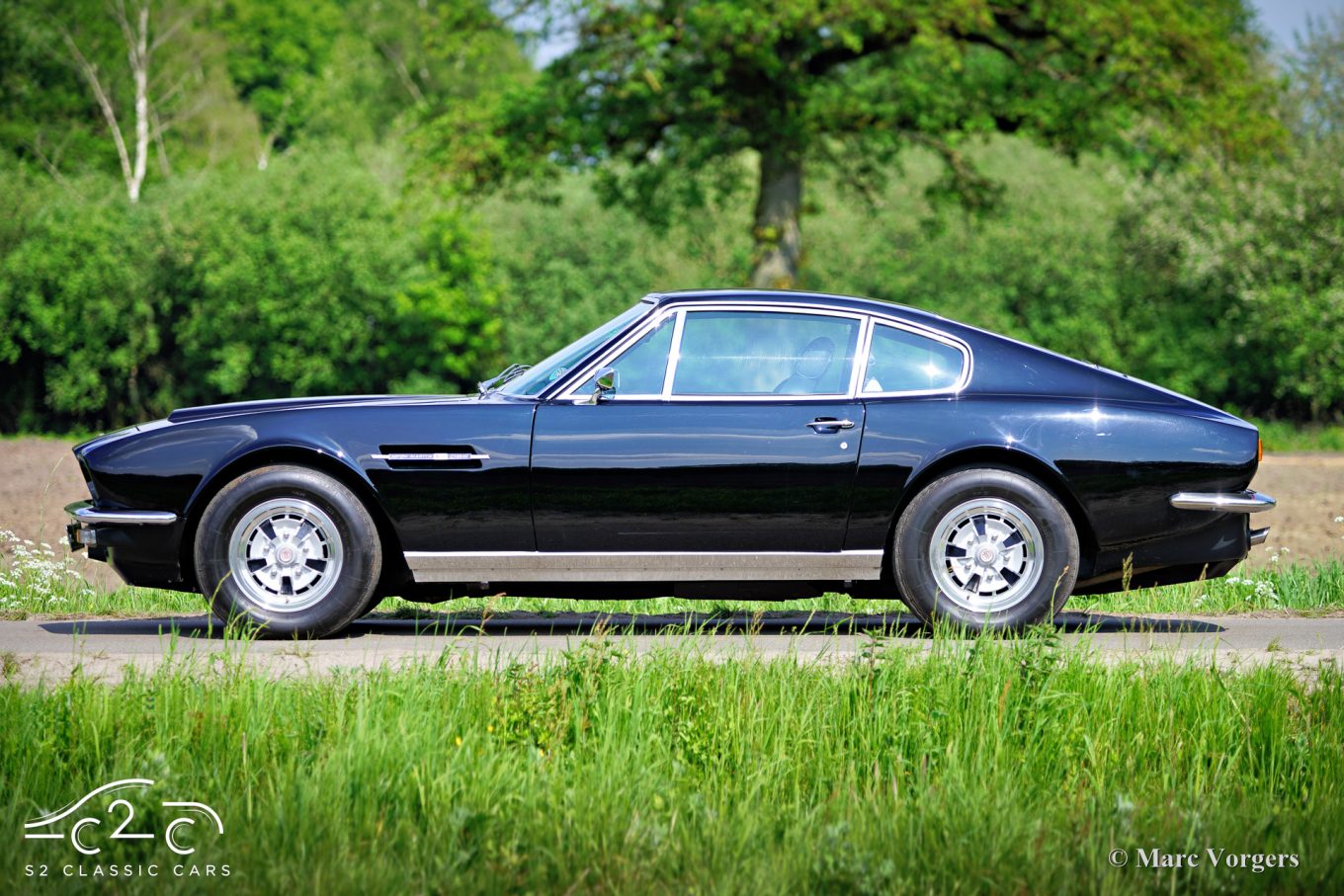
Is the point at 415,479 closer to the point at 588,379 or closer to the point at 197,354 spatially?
the point at 588,379

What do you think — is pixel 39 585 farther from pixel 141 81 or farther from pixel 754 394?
pixel 141 81

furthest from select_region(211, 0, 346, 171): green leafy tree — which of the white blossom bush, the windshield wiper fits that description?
the windshield wiper

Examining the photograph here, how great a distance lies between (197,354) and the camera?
38844 mm

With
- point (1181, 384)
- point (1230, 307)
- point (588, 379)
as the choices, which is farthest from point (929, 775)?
point (1181, 384)

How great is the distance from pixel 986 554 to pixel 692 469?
1.35 metres

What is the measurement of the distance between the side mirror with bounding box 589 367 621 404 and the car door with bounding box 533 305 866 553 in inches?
1.0

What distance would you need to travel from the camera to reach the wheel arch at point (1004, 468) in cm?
693

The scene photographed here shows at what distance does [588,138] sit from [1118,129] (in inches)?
327

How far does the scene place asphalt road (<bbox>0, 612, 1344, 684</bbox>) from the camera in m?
5.99

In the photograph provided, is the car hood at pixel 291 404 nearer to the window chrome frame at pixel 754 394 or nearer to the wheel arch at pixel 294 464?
the wheel arch at pixel 294 464

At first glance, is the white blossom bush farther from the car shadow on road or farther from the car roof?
the car roof

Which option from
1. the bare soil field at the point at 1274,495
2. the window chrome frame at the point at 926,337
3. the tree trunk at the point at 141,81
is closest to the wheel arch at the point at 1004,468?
the window chrome frame at the point at 926,337

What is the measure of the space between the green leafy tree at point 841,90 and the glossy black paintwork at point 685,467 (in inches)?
637

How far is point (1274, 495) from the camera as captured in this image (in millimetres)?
18422
